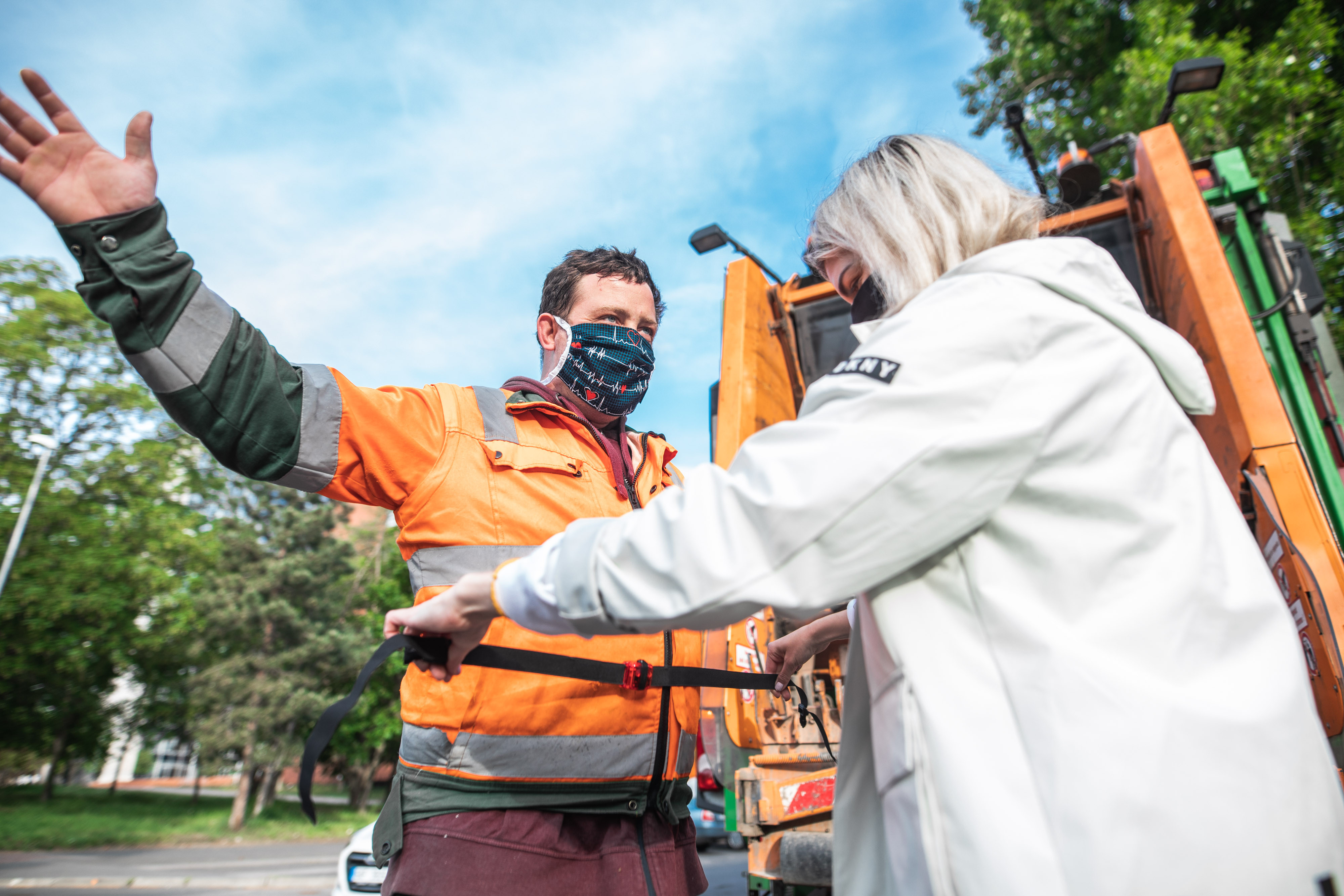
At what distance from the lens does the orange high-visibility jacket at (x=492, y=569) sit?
1.45 meters

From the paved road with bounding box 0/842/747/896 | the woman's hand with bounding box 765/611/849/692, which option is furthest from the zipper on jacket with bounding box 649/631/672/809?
the paved road with bounding box 0/842/747/896

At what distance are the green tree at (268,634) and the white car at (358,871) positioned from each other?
1671 cm

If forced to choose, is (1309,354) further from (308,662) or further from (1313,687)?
(308,662)

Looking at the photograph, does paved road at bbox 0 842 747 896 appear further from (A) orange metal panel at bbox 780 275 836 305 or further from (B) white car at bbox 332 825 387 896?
(A) orange metal panel at bbox 780 275 836 305

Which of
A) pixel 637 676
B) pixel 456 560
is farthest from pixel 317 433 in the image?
pixel 637 676

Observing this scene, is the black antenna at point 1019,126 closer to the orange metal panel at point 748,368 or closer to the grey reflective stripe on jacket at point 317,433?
the orange metal panel at point 748,368

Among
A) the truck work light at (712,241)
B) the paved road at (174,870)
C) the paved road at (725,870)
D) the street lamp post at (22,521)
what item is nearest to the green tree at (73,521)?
the street lamp post at (22,521)

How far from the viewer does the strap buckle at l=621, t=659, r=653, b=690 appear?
156 cm

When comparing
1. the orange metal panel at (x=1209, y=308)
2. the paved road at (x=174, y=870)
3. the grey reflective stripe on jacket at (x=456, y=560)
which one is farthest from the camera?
the paved road at (x=174, y=870)

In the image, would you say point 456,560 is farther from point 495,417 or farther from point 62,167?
point 62,167

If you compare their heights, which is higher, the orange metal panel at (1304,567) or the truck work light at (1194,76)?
the truck work light at (1194,76)

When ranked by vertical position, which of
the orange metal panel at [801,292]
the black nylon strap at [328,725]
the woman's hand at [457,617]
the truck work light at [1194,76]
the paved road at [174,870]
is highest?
the truck work light at [1194,76]

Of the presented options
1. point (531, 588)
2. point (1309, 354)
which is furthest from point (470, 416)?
point (1309, 354)

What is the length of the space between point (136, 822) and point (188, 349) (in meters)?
21.1
